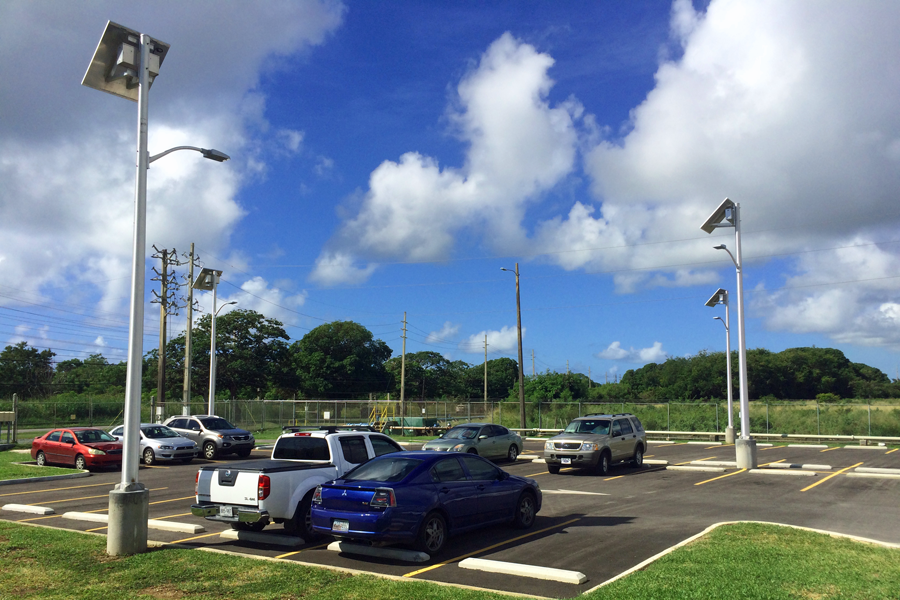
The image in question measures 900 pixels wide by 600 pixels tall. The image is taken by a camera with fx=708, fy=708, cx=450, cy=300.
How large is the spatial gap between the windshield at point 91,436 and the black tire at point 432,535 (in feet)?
63.2

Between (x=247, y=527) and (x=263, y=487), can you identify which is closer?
(x=263, y=487)

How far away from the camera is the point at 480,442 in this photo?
79.4 feet

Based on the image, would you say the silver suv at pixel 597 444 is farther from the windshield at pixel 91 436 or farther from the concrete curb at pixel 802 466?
the windshield at pixel 91 436

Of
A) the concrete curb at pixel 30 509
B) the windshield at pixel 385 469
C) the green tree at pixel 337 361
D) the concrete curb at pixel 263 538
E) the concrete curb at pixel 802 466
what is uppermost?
the green tree at pixel 337 361

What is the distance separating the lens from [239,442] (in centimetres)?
2825

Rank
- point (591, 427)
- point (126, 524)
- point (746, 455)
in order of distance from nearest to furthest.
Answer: point (126, 524) → point (746, 455) → point (591, 427)

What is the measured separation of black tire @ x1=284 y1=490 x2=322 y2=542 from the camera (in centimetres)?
1080

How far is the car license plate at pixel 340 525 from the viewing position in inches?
377

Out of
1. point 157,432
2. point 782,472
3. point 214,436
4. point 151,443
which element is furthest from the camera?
point 214,436

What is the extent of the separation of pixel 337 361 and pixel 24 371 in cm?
3491

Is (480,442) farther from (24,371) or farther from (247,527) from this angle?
(24,371)

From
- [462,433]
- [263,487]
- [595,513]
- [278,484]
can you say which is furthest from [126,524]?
[462,433]

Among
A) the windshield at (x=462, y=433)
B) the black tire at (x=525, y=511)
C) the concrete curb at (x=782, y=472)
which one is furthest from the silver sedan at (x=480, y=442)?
the black tire at (x=525, y=511)

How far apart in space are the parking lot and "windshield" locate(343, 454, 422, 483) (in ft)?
3.63
